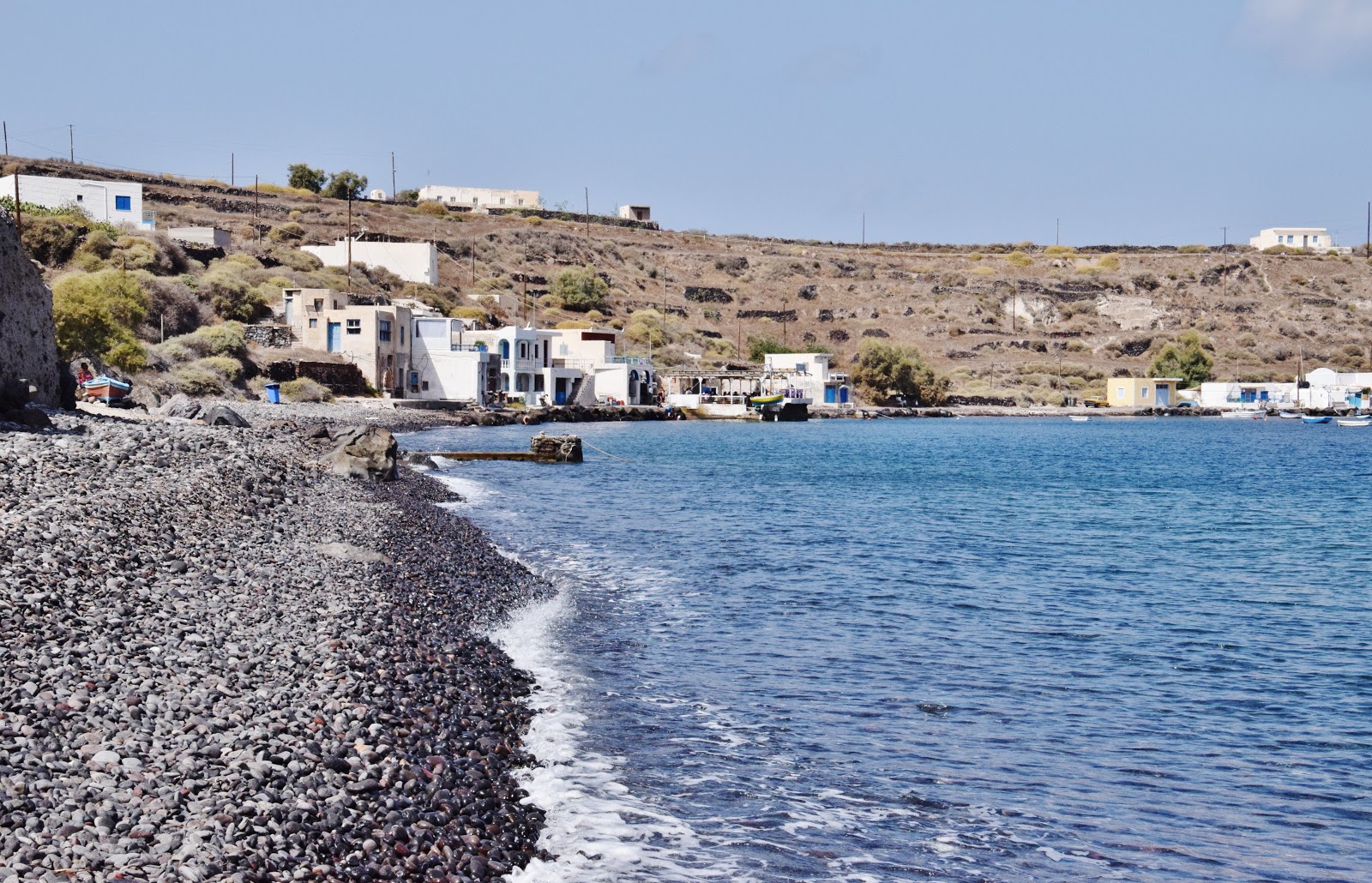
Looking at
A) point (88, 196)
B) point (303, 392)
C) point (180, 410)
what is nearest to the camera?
point (180, 410)

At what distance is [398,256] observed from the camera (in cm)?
11181

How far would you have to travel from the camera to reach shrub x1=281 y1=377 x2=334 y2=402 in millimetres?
68688

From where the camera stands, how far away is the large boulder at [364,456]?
3231 cm

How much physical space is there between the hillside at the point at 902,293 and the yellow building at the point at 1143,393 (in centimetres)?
527

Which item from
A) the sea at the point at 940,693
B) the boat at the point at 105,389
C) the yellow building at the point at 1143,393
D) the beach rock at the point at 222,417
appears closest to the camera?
the sea at the point at 940,693

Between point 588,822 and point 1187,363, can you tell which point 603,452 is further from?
point 1187,363

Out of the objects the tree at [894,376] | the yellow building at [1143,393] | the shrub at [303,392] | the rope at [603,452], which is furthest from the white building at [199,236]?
the yellow building at [1143,393]

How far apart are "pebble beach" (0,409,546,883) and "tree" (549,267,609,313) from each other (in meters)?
110

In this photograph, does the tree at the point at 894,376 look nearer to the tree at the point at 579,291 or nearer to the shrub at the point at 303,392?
the tree at the point at 579,291

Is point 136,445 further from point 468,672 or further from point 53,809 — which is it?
point 53,809

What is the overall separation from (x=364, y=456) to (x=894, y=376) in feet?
304

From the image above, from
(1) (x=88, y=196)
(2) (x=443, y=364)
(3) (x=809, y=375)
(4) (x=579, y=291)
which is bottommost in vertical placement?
(2) (x=443, y=364)

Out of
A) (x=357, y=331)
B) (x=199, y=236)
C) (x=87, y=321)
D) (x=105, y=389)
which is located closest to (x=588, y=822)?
(x=105, y=389)

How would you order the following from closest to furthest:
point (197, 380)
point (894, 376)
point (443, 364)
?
point (197, 380) < point (443, 364) < point (894, 376)
